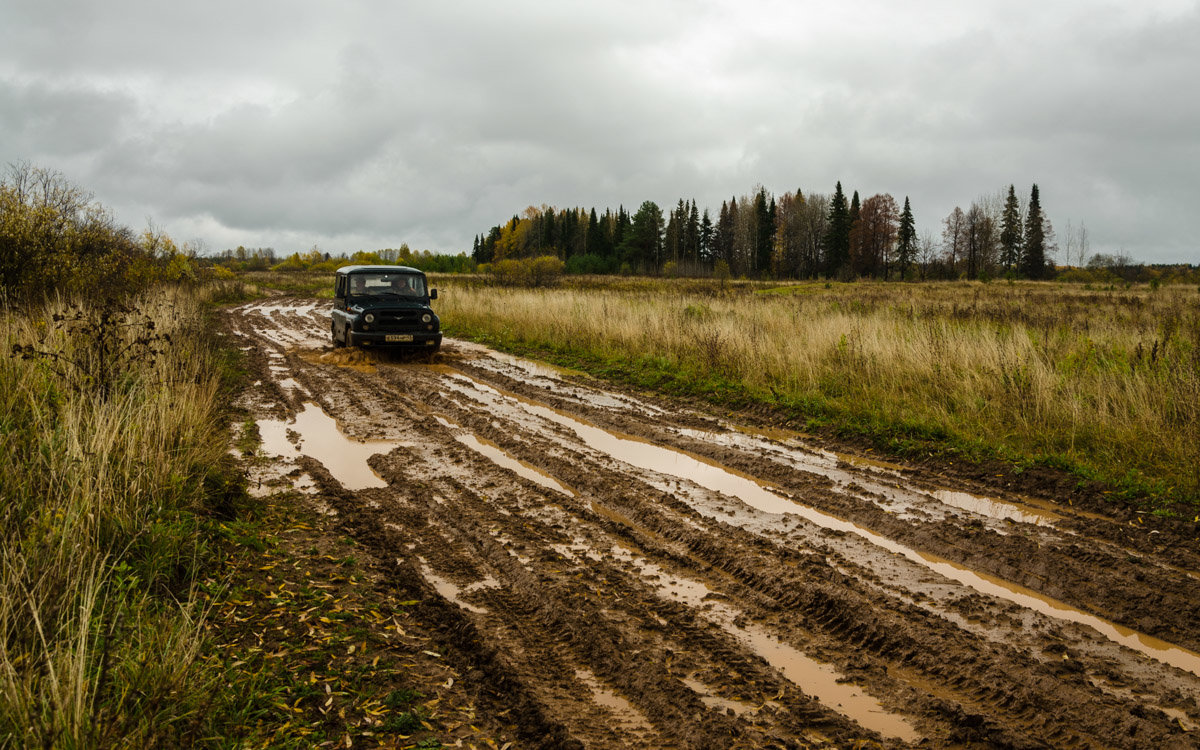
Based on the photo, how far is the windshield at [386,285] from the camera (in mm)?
15695

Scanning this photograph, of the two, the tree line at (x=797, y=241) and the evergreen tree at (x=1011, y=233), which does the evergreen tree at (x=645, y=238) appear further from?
the evergreen tree at (x=1011, y=233)

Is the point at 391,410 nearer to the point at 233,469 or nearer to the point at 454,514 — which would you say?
the point at 233,469

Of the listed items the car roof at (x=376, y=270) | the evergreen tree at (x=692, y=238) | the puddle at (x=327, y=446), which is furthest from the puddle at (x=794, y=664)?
the evergreen tree at (x=692, y=238)

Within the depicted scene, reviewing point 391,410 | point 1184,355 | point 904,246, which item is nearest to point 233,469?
point 391,410

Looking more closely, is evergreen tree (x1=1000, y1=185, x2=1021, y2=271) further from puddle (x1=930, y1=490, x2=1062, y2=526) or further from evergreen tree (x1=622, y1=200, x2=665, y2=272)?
puddle (x1=930, y1=490, x2=1062, y2=526)

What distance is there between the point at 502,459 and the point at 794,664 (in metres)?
4.44

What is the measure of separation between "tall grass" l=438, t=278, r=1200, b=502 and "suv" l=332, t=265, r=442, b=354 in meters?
3.65

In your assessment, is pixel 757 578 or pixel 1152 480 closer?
pixel 757 578

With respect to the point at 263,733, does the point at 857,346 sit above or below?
above

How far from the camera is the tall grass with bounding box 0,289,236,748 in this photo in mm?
2555

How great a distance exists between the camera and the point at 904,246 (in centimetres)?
7944

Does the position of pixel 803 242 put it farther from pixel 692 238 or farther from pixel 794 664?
pixel 794 664

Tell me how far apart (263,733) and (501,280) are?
3991 cm

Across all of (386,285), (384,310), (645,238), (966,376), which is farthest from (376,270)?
(645,238)
